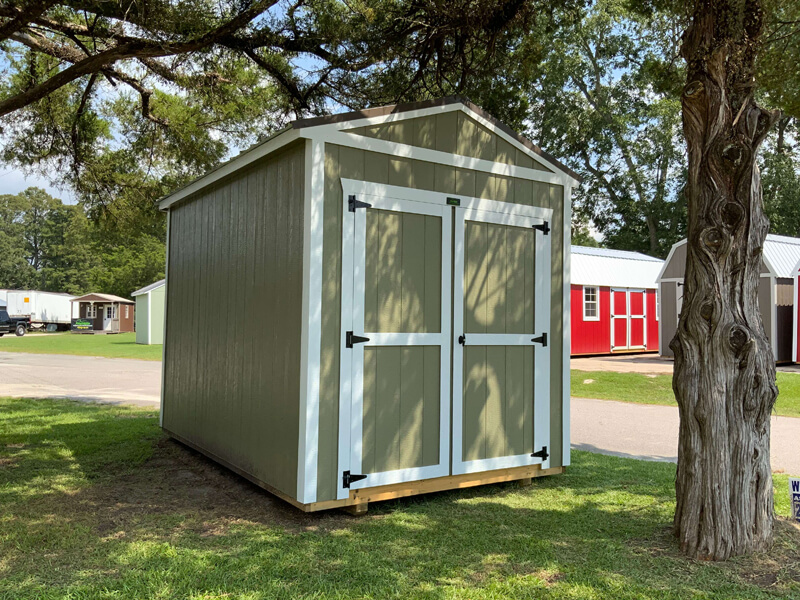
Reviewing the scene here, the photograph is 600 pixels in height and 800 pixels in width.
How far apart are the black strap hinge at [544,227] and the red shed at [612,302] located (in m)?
12.1

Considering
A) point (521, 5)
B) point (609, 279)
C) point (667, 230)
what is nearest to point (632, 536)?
point (521, 5)

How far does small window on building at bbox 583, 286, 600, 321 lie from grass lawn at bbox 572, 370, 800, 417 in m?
4.58

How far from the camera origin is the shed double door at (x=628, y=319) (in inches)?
728

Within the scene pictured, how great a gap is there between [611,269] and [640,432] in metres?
11.5

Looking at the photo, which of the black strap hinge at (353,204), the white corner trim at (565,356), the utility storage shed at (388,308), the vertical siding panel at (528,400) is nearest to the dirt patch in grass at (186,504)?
the utility storage shed at (388,308)

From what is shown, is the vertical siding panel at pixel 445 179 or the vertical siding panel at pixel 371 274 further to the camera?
the vertical siding panel at pixel 445 179

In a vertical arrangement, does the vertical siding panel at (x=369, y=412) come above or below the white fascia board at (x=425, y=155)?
below

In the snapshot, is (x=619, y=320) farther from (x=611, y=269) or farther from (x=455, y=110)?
(x=455, y=110)

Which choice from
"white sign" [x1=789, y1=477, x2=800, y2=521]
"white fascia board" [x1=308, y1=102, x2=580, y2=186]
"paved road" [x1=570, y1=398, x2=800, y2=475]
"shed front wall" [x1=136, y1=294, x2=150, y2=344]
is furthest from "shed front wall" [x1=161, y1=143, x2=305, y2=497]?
"shed front wall" [x1=136, y1=294, x2=150, y2=344]

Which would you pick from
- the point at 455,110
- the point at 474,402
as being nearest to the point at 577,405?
the point at 474,402

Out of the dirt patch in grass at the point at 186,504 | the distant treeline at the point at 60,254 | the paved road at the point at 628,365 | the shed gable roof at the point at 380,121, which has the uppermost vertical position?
the distant treeline at the point at 60,254

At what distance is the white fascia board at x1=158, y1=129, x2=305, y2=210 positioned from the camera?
4.41 metres

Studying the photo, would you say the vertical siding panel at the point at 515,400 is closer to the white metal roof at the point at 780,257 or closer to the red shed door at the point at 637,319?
the white metal roof at the point at 780,257

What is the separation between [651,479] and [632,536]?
1.63m
